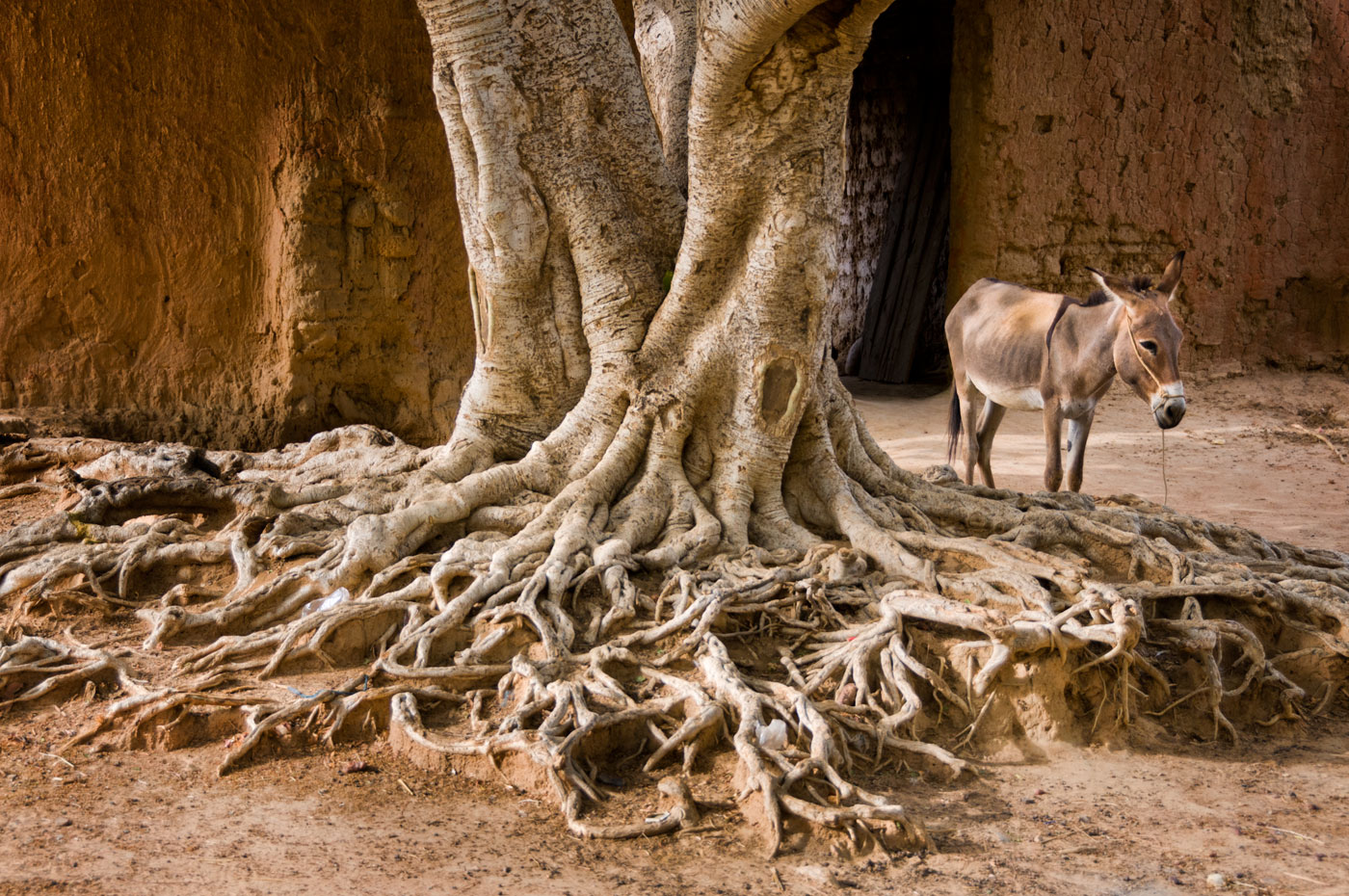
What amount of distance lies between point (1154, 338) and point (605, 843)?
14.4 ft

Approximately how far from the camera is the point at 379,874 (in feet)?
9.50

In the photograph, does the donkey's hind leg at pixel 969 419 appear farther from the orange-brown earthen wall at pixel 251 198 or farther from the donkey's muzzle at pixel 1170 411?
the orange-brown earthen wall at pixel 251 198

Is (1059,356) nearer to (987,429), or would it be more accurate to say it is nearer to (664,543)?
(987,429)

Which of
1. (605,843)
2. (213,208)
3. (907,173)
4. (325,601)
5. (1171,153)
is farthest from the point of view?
(907,173)

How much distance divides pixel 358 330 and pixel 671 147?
4.06m

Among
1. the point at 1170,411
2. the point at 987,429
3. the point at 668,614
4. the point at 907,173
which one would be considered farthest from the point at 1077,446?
the point at 907,173

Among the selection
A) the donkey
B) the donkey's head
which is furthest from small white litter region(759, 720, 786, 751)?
the donkey's head

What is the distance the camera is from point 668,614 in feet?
13.8

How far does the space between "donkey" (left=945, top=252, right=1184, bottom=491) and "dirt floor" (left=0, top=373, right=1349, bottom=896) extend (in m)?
2.49

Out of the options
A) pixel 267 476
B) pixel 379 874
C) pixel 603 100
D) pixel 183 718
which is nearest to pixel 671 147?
pixel 603 100

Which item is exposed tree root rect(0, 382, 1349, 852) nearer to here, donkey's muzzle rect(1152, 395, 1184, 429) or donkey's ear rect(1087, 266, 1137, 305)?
donkey's muzzle rect(1152, 395, 1184, 429)

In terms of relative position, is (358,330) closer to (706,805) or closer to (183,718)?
(183,718)

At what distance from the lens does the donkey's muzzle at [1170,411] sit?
598cm

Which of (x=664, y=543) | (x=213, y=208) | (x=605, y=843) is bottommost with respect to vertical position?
(x=605, y=843)
